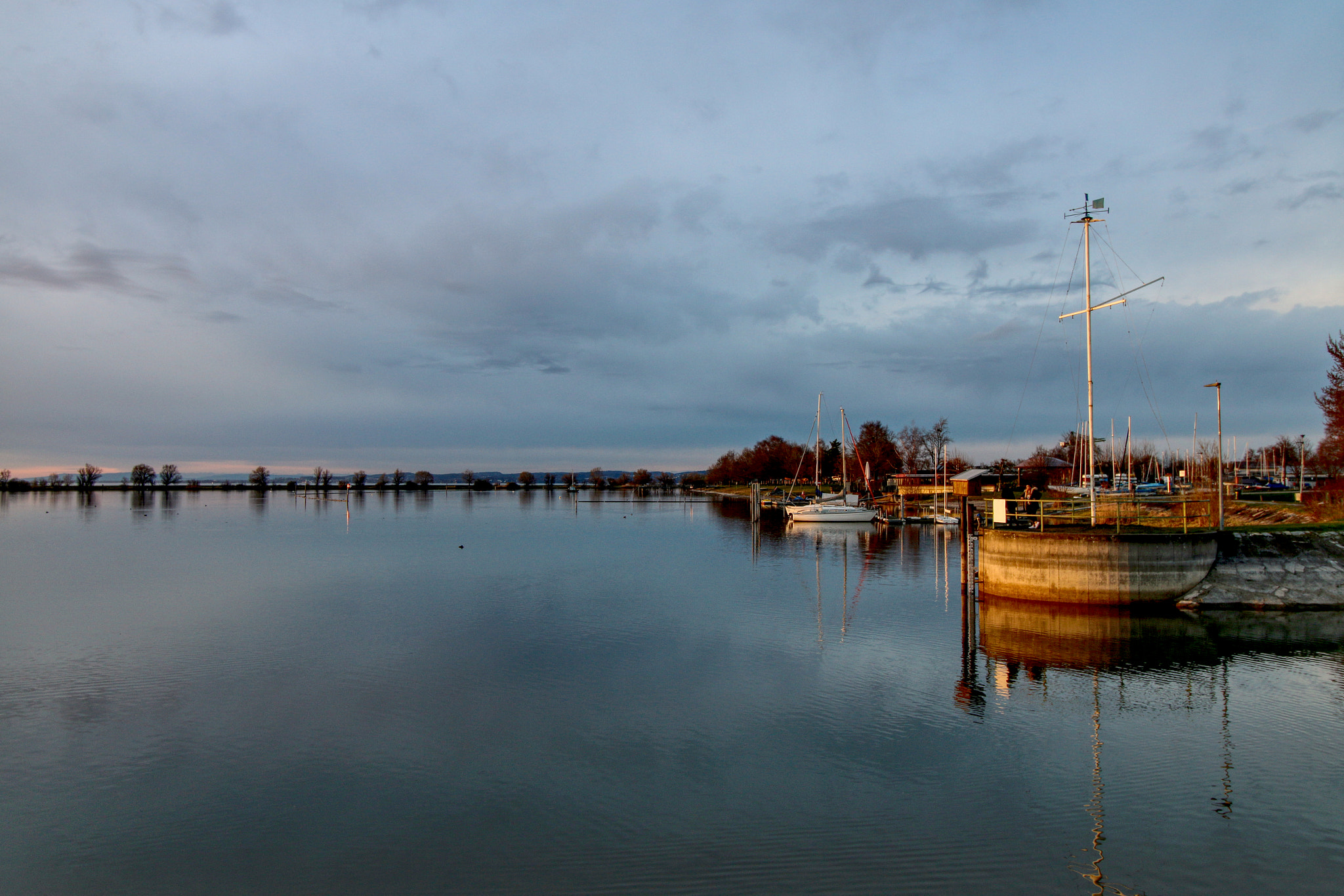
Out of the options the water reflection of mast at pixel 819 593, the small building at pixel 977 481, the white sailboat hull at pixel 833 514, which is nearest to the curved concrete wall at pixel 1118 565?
the water reflection of mast at pixel 819 593

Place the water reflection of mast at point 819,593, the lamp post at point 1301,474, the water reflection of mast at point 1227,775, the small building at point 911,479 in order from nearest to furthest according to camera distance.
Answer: the water reflection of mast at point 1227,775, the water reflection of mast at point 819,593, the lamp post at point 1301,474, the small building at point 911,479

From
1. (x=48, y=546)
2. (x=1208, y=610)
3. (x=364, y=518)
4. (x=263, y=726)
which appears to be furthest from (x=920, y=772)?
(x=364, y=518)

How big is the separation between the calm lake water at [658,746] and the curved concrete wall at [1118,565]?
0.84 m

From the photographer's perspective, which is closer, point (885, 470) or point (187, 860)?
point (187, 860)

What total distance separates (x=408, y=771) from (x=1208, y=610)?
22.7 meters

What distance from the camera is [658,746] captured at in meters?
12.2

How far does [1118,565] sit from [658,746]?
16.5 m

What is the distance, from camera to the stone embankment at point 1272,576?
2278 cm

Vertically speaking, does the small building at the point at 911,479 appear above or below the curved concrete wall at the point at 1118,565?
above

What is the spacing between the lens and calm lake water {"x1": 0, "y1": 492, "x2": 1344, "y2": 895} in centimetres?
855

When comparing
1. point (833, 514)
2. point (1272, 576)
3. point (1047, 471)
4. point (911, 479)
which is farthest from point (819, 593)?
point (1047, 471)

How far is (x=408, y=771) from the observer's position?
11.1m

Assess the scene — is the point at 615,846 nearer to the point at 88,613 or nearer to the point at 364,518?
the point at 88,613

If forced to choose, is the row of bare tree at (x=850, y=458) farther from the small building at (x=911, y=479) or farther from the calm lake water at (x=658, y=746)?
the calm lake water at (x=658, y=746)
